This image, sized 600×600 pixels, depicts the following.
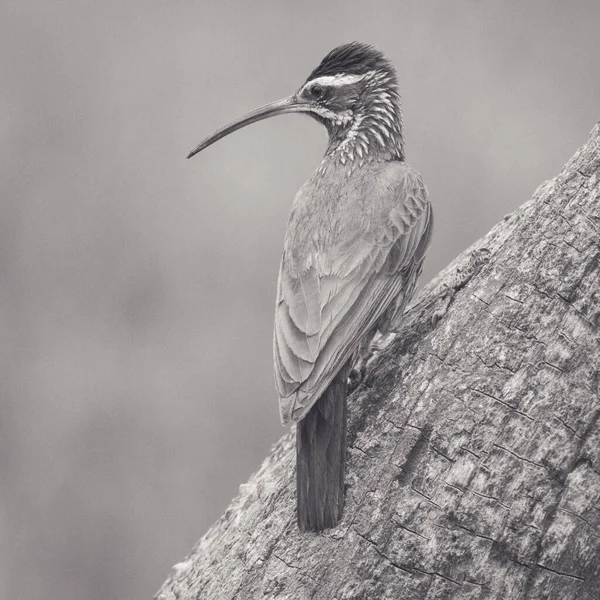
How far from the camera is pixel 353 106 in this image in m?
5.49

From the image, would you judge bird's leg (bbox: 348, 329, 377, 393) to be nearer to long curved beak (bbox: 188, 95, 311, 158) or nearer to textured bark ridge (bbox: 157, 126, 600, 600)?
textured bark ridge (bbox: 157, 126, 600, 600)

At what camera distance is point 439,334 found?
13.7 ft

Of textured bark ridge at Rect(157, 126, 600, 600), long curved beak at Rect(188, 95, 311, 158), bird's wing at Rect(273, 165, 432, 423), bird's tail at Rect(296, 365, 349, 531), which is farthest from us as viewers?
long curved beak at Rect(188, 95, 311, 158)

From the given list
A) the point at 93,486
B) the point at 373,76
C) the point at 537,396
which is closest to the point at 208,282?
the point at 93,486

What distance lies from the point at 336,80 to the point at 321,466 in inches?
89.2

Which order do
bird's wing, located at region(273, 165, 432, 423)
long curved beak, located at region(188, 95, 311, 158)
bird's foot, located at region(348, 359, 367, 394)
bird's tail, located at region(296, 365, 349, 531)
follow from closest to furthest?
bird's tail, located at region(296, 365, 349, 531) < bird's wing, located at region(273, 165, 432, 423) < bird's foot, located at region(348, 359, 367, 394) < long curved beak, located at region(188, 95, 311, 158)

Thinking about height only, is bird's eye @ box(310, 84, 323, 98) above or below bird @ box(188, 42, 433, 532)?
above

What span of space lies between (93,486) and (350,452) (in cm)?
396

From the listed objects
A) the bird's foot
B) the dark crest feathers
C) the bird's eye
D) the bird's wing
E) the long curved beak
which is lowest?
the bird's foot

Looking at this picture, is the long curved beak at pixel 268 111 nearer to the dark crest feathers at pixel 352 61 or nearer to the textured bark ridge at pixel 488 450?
the dark crest feathers at pixel 352 61

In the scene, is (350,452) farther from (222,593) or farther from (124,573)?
(124,573)

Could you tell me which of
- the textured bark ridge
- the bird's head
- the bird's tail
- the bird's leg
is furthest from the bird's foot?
the bird's head

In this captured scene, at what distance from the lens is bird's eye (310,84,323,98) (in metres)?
5.35

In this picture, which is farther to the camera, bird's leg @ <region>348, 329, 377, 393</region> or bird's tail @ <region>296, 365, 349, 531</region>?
bird's leg @ <region>348, 329, 377, 393</region>
